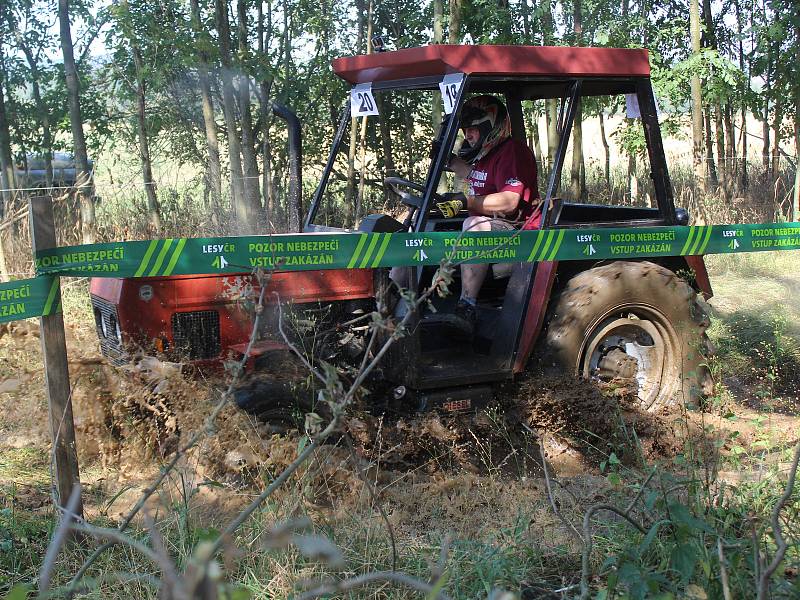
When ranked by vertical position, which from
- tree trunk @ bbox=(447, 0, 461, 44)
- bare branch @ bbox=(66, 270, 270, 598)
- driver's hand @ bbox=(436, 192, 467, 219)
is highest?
tree trunk @ bbox=(447, 0, 461, 44)

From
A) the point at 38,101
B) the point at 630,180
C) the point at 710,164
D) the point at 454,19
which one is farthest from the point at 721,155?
the point at 38,101

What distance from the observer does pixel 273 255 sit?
12.8 ft

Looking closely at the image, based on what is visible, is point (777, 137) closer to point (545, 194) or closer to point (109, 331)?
point (545, 194)

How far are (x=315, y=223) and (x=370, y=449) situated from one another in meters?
1.91

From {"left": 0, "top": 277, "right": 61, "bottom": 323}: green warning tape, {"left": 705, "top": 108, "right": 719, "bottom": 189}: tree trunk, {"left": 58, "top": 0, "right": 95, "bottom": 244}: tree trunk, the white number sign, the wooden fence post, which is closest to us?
{"left": 0, "top": 277, "right": 61, "bottom": 323}: green warning tape

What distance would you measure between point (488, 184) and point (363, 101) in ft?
3.11

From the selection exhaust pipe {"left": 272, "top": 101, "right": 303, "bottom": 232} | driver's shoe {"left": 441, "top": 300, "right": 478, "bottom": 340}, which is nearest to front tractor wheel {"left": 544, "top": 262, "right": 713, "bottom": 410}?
driver's shoe {"left": 441, "top": 300, "right": 478, "bottom": 340}

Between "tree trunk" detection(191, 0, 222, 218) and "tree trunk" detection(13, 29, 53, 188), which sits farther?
"tree trunk" detection(13, 29, 53, 188)

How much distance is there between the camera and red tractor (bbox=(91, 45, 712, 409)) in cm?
438

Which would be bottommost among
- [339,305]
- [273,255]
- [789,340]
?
[789,340]

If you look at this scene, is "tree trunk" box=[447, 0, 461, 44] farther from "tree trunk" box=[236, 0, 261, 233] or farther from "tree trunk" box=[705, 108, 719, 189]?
"tree trunk" box=[705, 108, 719, 189]

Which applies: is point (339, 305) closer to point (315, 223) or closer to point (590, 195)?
point (315, 223)

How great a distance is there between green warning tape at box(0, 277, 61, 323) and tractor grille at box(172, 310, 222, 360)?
3.12 ft

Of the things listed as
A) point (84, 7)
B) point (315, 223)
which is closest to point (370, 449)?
point (315, 223)
